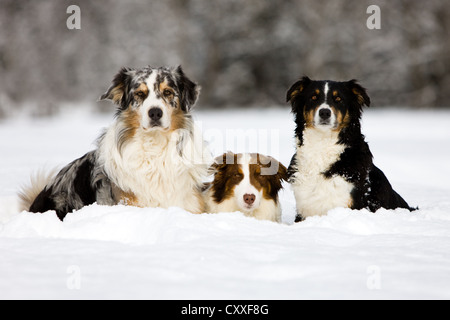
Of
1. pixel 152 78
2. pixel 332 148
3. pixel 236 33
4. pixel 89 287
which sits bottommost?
pixel 89 287

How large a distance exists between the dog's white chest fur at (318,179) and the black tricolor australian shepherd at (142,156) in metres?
1.09

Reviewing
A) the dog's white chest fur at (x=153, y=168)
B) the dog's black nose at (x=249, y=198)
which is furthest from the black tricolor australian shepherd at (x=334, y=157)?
the dog's white chest fur at (x=153, y=168)

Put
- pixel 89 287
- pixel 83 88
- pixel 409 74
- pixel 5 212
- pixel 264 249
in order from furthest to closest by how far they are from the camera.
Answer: pixel 83 88, pixel 409 74, pixel 5 212, pixel 264 249, pixel 89 287

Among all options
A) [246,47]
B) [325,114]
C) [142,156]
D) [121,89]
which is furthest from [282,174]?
[246,47]

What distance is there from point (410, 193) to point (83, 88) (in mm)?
30667

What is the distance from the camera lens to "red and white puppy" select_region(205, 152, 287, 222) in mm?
5363

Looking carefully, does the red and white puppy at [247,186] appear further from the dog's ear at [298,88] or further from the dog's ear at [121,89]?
the dog's ear at [121,89]

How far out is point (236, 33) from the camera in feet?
99.7

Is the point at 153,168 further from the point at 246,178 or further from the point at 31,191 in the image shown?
the point at 31,191

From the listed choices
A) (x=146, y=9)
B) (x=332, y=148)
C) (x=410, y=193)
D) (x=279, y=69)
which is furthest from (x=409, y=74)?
(x=332, y=148)

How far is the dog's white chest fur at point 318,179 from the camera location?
5.18 meters

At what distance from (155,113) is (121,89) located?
666 mm

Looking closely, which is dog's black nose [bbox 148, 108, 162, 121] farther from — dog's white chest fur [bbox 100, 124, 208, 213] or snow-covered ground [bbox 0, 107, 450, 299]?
snow-covered ground [bbox 0, 107, 450, 299]

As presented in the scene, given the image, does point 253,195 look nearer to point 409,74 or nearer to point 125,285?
point 125,285
